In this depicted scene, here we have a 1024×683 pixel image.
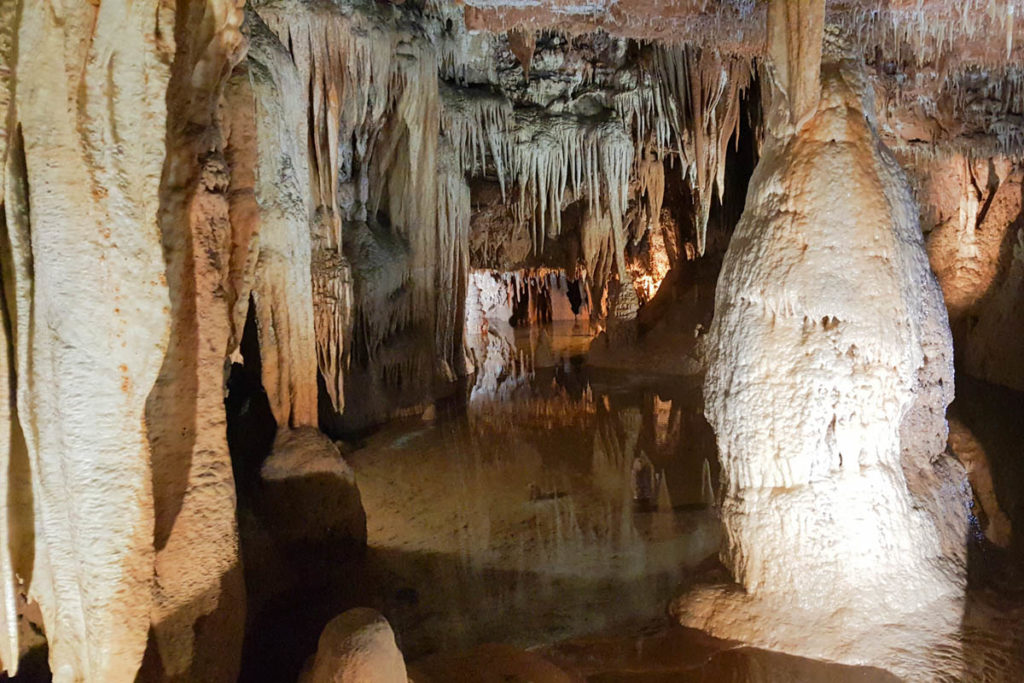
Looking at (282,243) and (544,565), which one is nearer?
(544,565)

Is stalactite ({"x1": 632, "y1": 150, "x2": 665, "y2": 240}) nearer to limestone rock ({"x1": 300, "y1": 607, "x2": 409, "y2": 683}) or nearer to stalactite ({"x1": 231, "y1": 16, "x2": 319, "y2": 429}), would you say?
stalactite ({"x1": 231, "y1": 16, "x2": 319, "y2": 429})

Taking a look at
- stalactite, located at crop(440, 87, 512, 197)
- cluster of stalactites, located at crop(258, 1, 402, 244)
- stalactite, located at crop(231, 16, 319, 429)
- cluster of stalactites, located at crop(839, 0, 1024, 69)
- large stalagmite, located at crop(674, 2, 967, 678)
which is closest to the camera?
large stalagmite, located at crop(674, 2, 967, 678)

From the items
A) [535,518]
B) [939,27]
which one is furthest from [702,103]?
[535,518]

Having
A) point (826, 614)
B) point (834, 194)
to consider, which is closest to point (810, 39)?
point (834, 194)

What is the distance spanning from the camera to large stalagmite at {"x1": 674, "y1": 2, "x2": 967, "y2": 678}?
3.12 m

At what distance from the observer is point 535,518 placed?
17.7 ft

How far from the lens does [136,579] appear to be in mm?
2178

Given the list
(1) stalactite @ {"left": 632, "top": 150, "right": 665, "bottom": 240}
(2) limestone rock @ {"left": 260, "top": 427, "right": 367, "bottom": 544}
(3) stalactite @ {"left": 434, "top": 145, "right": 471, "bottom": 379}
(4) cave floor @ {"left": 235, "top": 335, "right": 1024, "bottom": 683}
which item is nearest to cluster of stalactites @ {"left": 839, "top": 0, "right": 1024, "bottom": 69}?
(4) cave floor @ {"left": 235, "top": 335, "right": 1024, "bottom": 683}

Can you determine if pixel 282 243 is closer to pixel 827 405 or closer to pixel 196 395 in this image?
pixel 196 395

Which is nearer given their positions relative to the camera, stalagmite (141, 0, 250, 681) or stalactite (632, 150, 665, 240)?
stalagmite (141, 0, 250, 681)

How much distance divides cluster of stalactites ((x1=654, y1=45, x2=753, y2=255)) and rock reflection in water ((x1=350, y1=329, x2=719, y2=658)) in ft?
11.4

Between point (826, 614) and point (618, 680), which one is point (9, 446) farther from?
point (826, 614)

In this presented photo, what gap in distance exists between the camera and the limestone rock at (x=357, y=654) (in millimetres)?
2418

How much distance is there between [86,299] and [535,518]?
13.0 ft
